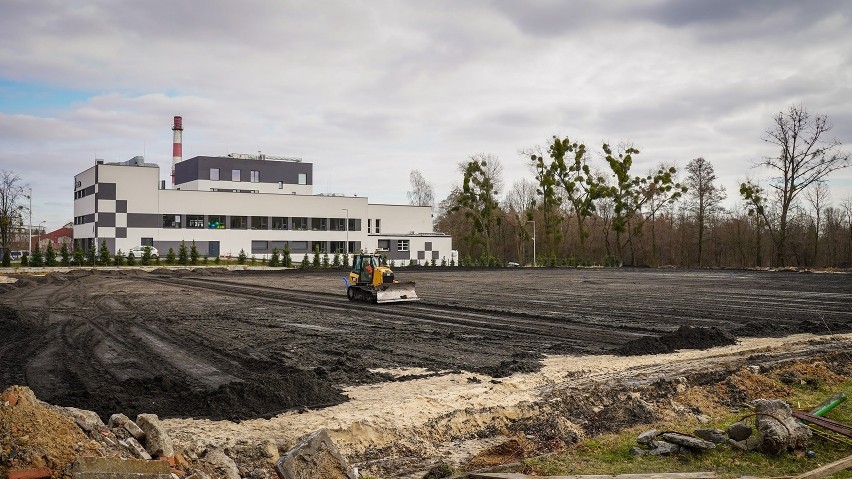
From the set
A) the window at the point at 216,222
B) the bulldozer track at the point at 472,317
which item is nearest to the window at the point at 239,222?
the window at the point at 216,222

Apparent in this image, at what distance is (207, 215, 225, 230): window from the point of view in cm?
6688

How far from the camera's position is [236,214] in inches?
2692

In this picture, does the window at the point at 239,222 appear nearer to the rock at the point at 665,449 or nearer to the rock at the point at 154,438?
the rock at the point at 154,438

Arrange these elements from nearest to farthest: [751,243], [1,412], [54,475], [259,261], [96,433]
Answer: [54,475]
[1,412]
[96,433]
[259,261]
[751,243]

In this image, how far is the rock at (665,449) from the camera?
796cm

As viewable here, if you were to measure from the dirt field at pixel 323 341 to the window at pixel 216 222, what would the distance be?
34171 mm

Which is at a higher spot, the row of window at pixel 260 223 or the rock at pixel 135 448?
the row of window at pixel 260 223

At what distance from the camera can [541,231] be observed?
8156 centimetres

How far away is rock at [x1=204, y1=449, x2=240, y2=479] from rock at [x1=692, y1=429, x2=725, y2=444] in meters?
5.81

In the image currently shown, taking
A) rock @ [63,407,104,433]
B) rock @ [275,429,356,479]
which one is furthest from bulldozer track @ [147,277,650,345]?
rock @ [63,407,104,433]

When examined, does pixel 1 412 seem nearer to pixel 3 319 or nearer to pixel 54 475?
pixel 54 475

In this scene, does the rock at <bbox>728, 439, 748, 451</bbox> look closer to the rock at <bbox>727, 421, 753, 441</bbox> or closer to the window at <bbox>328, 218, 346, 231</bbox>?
the rock at <bbox>727, 421, 753, 441</bbox>

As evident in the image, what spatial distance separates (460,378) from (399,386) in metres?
1.30

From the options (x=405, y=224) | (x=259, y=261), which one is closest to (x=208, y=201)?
(x=259, y=261)
